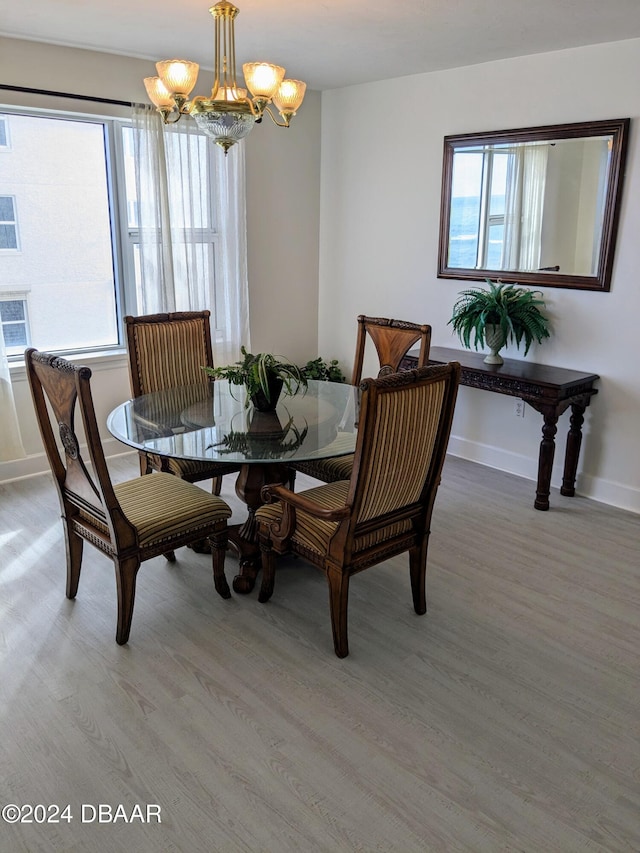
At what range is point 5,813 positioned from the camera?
1797 mm

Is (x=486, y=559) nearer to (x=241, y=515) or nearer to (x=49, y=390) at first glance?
(x=241, y=515)

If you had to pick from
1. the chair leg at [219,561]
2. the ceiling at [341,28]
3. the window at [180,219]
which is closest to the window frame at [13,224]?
the window at [180,219]

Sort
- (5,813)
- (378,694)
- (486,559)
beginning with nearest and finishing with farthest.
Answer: (5,813), (378,694), (486,559)

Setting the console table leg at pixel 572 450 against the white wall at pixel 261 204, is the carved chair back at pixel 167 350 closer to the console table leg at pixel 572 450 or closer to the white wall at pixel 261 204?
the white wall at pixel 261 204

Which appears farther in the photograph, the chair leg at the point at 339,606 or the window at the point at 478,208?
the window at the point at 478,208

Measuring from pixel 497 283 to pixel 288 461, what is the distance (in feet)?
7.75

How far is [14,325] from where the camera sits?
410cm

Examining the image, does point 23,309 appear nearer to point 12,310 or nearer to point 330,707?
point 12,310

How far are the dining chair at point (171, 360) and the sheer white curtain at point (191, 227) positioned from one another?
3.10 ft

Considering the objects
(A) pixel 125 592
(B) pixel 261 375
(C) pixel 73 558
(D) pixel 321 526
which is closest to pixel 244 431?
(B) pixel 261 375

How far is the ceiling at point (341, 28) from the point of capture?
2.99m

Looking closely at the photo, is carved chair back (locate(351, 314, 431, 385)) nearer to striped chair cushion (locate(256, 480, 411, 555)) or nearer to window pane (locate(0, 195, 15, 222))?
striped chair cushion (locate(256, 480, 411, 555))

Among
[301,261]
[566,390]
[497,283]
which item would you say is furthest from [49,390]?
[301,261]

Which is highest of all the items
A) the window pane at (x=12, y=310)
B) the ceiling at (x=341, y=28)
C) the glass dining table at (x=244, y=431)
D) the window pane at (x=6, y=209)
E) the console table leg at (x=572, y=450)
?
the ceiling at (x=341, y=28)
